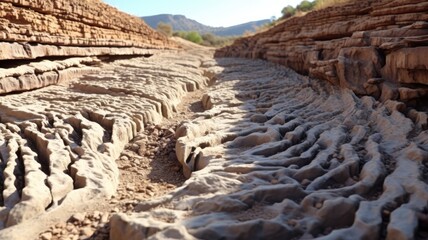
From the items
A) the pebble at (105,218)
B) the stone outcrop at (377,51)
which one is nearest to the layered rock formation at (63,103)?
the pebble at (105,218)

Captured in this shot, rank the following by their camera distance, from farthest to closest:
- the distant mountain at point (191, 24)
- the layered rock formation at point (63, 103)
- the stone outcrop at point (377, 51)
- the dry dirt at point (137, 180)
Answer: the distant mountain at point (191, 24) → the stone outcrop at point (377, 51) → the layered rock formation at point (63, 103) → the dry dirt at point (137, 180)

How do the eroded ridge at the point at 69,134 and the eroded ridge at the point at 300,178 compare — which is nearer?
the eroded ridge at the point at 300,178

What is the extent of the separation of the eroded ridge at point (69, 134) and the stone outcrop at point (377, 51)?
2.70 meters

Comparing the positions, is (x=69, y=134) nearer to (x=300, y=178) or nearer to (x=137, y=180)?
(x=137, y=180)

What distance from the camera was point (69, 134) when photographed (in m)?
3.85

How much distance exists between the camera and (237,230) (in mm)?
1982

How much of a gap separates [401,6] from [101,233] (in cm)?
477

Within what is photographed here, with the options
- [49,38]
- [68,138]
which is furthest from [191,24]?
[68,138]

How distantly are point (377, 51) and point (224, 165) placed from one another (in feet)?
9.24

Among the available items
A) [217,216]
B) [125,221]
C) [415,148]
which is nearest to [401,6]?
[415,148]

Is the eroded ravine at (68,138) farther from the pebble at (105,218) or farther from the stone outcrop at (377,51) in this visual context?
the stone outcrop at (377,51)

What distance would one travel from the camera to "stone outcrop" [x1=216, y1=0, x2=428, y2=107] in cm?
380

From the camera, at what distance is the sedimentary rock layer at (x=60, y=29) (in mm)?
5422

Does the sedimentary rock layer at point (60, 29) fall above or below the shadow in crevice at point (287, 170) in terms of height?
above
